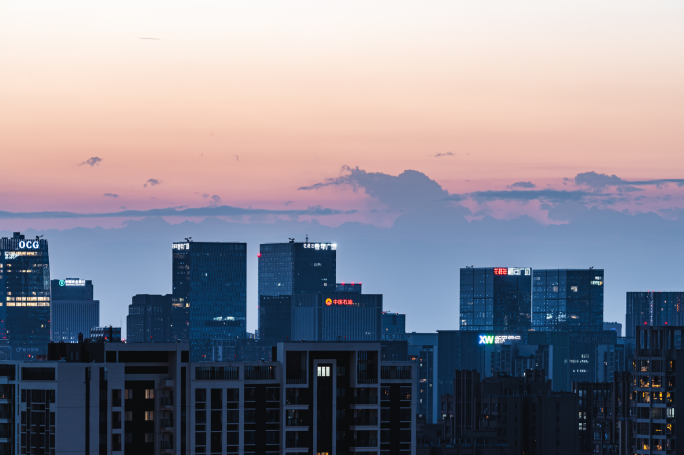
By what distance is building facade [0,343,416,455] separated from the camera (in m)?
160

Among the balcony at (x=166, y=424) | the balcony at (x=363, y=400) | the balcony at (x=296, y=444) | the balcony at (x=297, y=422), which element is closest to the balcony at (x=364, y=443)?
the balcony at (x=363, y=400)

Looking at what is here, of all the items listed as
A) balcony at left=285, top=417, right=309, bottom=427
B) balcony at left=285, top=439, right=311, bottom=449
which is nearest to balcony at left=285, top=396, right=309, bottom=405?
balcony at left=285, top=417, right=309, bottom=427

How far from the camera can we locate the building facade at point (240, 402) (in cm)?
16000

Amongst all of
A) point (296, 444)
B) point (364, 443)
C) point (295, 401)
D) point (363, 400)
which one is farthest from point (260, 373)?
point (364, 443)

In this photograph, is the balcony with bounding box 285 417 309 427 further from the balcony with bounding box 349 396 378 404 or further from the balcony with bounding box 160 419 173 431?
the balcony with bounding box 160 419 173 431

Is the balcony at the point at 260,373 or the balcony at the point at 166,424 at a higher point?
the balcony at the point at 260,373

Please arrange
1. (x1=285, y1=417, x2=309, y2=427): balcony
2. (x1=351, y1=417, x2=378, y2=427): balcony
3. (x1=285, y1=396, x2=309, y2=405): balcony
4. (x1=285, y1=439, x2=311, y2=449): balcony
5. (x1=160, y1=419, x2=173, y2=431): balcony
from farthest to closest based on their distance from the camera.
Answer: (x1=351, y1=417, x2=378, y2=427): balcony, (x1=285, y1=396, x2=309, y2=405): balcony, (x1=160, y1=419, x2=173, y2=431): balcony, (x1=285, y1=417, x2=309, y2=427): balcony, (x1=285, y1=439, x2=311, y2=449): balcony

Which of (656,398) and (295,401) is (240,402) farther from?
(656,398)

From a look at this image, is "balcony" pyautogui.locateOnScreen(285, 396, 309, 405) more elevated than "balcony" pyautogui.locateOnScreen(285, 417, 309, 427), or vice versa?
"balcony" pyautogui.locateOnScreen(285, 396, 309, 405)

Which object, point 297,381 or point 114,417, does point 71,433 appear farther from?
point 297,381

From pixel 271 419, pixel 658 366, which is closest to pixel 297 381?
pixel 271 419

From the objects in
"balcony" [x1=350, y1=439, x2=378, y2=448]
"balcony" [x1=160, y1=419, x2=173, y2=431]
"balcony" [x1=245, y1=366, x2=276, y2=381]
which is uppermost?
"balcony" [x1=245, y1=366, x2=276, y2=381]

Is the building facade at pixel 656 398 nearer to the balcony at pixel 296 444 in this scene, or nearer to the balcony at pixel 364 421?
the balcony at pixel 364 421

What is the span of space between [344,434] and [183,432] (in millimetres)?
20926
